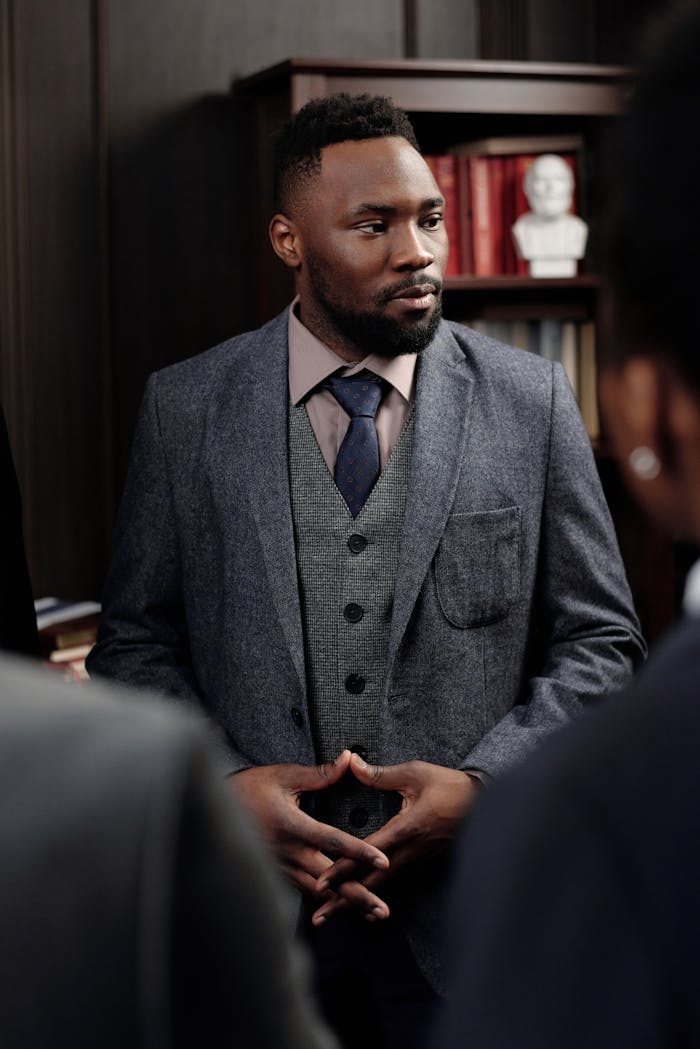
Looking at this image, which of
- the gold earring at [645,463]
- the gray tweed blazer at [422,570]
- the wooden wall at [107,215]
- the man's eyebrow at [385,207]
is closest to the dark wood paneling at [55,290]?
the wooden wall at [107,215]

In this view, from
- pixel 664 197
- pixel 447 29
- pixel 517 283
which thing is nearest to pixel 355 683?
pixel 664 197

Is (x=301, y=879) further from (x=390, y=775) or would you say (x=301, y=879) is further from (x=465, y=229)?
(x=465, y=229)

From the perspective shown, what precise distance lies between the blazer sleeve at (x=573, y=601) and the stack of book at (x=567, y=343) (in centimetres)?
121

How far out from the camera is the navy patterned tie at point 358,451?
1.74 meters

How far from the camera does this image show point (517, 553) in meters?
1.75

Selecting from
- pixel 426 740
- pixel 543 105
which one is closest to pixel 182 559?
pixel 426 740

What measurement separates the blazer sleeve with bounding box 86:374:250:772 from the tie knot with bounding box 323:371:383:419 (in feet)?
0.86

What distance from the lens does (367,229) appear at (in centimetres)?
177

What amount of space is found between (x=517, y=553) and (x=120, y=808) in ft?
4.27

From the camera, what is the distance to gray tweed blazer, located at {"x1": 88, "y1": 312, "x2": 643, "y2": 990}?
1.70 m

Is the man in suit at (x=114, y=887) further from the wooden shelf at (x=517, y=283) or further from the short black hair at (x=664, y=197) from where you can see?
the wooden shelf at (x=517, y=283)

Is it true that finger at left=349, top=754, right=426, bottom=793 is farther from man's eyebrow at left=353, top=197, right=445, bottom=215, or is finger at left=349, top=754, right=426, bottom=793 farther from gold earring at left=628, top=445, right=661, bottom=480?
gold earring at left=628, top=445, right=661, bottom=480

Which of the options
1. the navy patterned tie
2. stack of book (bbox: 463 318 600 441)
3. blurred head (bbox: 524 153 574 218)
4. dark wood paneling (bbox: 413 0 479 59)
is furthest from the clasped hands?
dark wood paneling (bbox: 413 0 479 59)

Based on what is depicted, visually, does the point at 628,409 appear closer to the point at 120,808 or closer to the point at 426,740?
the point at 120,808
